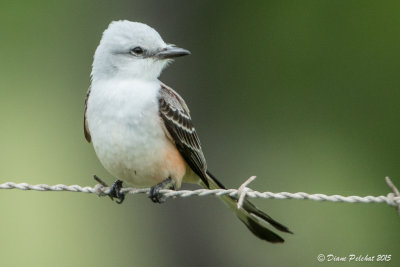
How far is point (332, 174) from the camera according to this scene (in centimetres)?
1312

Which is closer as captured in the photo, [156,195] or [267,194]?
[267,194]

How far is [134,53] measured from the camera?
264 inches

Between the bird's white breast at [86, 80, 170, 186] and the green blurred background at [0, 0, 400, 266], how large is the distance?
4.33m

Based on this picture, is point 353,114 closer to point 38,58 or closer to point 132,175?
point 38,58

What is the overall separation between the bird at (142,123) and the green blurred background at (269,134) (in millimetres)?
4041

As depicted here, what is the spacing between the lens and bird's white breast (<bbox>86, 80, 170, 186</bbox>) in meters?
6.27

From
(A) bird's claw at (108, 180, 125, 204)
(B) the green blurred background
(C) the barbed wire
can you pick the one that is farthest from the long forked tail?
(B) the green blurred background

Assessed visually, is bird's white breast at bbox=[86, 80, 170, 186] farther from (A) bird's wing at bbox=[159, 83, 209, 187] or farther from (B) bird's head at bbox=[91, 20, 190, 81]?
(B) bird's head at bbox=[91, 20, 190, 81]

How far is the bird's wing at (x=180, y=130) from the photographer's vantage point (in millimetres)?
6516

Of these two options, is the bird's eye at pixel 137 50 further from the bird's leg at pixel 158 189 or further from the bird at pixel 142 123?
the bird's leg at pixel 158 189

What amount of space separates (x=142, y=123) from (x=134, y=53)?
639 millimetres

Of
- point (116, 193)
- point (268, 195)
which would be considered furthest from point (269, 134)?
point (268, 195)

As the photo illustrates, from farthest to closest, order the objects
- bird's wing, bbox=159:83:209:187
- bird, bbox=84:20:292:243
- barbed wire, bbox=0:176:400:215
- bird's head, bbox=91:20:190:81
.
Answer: bird's head, bbox=91:20:190:81 → bird's wing, bbox=159:83:209:187 → bird, bbox=84:20:292:243 → barbed wire, bbox=0:176:400:215

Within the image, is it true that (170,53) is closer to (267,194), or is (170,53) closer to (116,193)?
(116,193)
